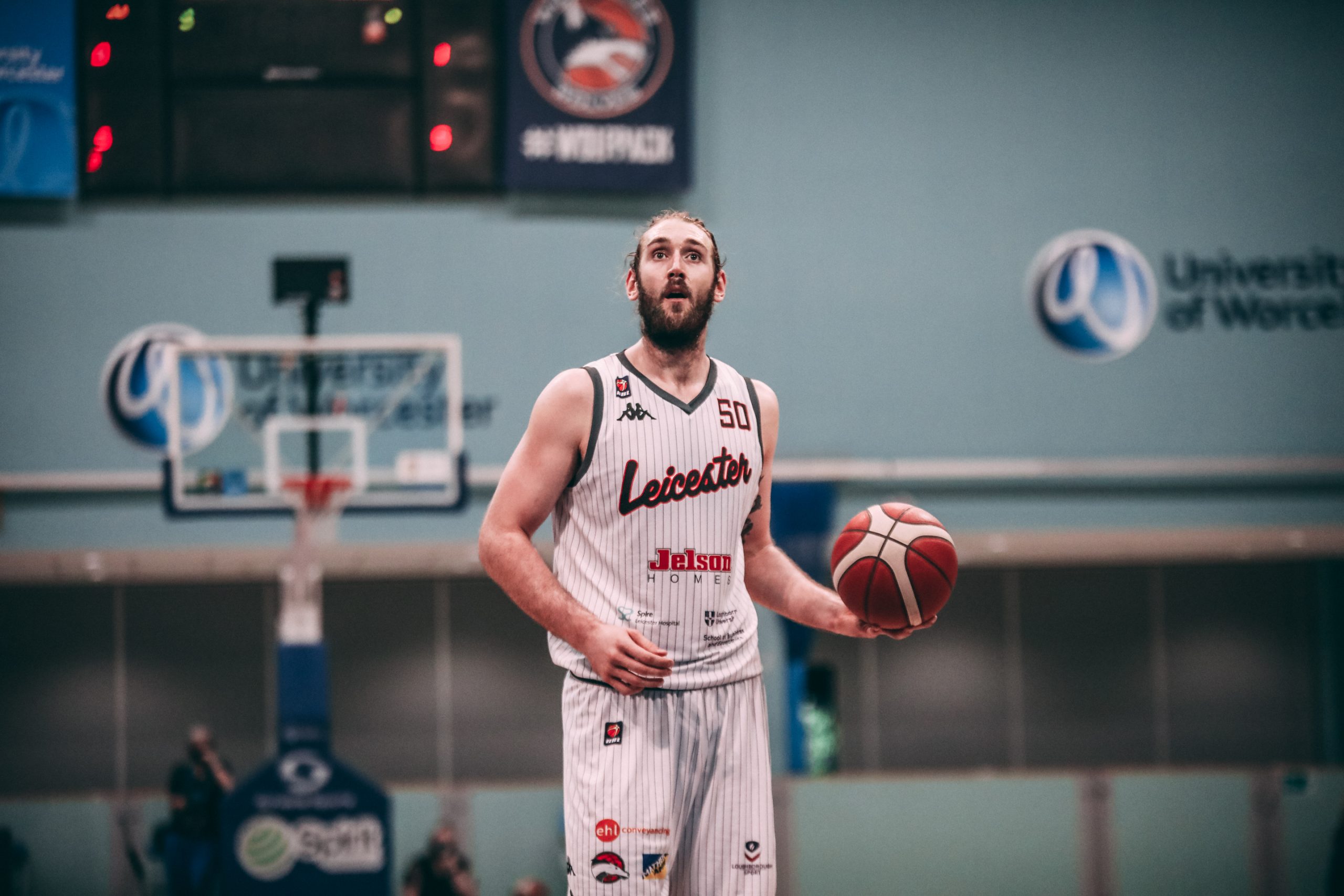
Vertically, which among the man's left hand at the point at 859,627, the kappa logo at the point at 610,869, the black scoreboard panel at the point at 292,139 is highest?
the black scoreboard panel at the point at 292,139

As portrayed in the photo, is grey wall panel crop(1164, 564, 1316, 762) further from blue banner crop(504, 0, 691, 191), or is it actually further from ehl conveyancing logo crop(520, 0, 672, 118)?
→ ehl conveyancing logo crop(520, 0, 672, 118)

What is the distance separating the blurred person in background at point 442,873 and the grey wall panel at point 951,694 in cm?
347

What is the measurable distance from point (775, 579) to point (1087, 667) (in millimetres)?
7427

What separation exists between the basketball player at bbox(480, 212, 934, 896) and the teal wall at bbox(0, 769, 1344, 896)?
4975 mm

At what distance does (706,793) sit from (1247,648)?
8.06 metres

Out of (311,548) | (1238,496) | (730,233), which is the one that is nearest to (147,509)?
(311,548)

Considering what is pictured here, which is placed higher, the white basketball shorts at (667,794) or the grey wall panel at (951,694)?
the white basketball shorts at (667,794)

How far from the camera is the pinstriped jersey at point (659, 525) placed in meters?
2.02

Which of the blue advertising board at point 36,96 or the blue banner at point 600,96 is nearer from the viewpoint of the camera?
the blue advertising board at point 36,96

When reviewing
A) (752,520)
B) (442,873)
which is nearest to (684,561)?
(752,520)

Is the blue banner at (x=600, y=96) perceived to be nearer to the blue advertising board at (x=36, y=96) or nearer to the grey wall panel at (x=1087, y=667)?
the blue advertising board at (x=36, y=96)

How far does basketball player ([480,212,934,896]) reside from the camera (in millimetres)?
1974

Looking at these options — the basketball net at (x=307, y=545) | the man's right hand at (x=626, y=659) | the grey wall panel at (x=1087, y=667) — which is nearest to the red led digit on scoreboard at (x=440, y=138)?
the basketball net at (x=307, y=545)

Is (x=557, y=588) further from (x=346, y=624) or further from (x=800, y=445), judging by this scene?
(x=346, y=624)
